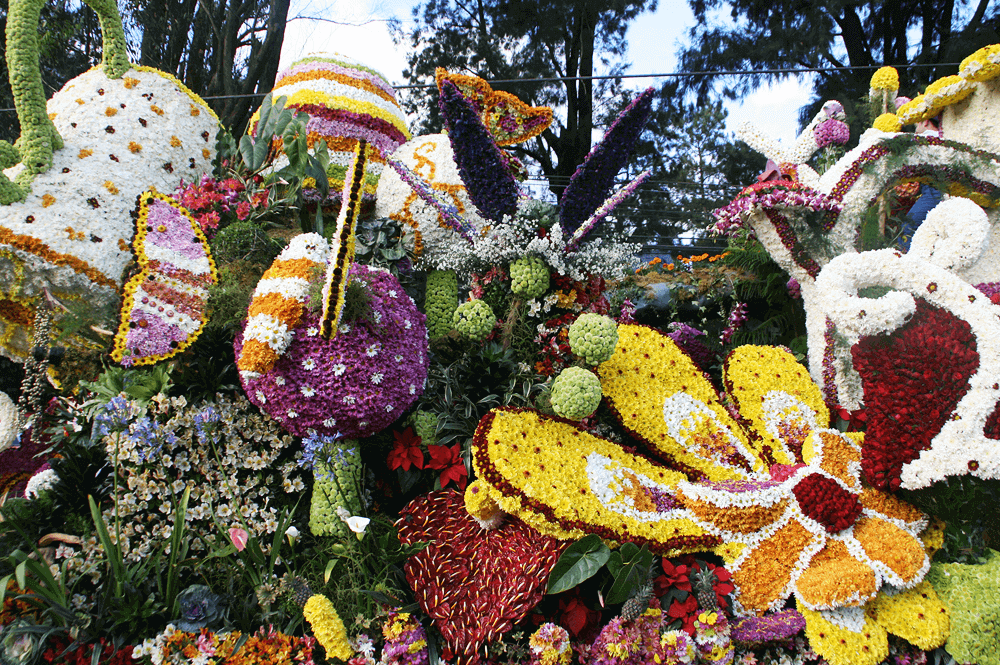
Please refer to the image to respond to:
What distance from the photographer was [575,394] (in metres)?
2.27

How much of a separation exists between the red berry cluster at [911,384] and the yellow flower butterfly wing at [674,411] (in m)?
0.51

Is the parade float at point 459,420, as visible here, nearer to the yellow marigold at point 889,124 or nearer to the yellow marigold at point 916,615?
the yellow marigold at point 916,615

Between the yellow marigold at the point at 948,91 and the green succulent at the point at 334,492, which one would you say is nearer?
the green succulent at the point at 334,492

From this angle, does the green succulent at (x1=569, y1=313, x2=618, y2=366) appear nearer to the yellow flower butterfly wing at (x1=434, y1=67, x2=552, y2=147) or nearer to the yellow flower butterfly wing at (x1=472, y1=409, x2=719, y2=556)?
the yellow flower butterfly wing at (x1=472, y1=409, x2=719, y2=556)

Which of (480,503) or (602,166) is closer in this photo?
(480,503)

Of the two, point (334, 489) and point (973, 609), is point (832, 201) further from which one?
point (334, 489)

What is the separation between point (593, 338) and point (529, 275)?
41 centimetres

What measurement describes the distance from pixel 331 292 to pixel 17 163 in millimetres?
1872

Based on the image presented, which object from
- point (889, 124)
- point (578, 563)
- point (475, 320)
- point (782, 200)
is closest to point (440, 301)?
point (475, 320)

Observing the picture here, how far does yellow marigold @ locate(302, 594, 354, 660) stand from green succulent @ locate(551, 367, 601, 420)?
3.51ft

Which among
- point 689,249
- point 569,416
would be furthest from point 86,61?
point 569,416

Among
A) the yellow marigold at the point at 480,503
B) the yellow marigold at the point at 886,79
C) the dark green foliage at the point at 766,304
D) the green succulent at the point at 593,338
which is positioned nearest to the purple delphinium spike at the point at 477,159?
the green succulent at the point at 593,338

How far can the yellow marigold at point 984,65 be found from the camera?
3195mm

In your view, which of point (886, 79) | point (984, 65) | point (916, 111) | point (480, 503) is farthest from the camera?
point (886, 79)
